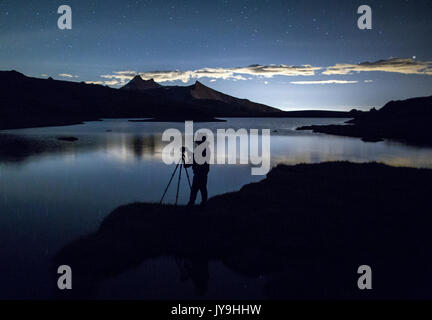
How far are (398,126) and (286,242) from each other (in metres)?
91.6

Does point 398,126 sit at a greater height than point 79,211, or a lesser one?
greater

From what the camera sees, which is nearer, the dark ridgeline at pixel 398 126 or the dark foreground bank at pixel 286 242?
the dark foreground bank at pixel 286 242

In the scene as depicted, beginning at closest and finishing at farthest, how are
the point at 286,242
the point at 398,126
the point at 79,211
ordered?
the point at 286,242, the point at 79,211, the point at 398,126

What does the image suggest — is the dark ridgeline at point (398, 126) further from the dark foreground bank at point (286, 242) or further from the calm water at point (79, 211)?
the dark foreground bank at point (286, 242)

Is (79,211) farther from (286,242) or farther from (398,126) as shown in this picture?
(398,126)

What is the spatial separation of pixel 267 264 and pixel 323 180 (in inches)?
507

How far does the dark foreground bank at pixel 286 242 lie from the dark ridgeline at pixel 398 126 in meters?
52.4

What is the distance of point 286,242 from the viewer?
1041 centimetres

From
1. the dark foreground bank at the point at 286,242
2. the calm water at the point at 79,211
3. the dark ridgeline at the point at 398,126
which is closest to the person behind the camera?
the calm water at the point at 79,211

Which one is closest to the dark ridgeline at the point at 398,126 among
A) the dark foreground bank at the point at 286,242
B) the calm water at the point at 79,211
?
the calm water at the point at 79,211

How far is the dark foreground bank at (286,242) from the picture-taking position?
8.32 metres

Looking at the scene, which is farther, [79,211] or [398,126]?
[398,126]

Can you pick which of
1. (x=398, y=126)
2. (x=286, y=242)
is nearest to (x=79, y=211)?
(x=286, y=242)
